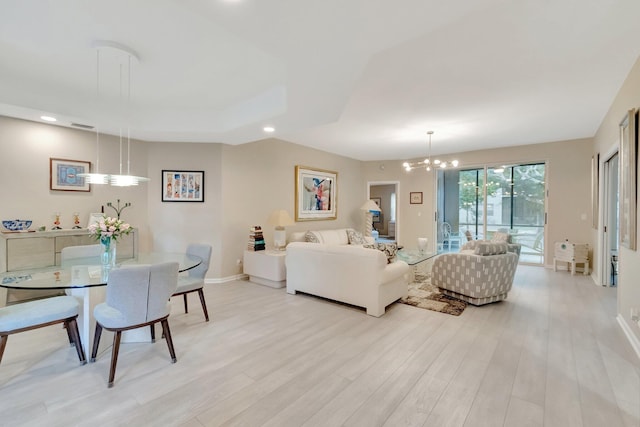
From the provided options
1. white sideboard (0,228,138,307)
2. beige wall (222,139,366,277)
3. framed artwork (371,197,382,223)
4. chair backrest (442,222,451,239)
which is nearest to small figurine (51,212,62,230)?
white sideboard (0,228,138,307)

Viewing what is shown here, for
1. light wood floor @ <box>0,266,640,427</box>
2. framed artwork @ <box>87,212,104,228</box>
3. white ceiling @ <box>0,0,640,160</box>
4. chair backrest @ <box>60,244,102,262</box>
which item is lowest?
light wood floor @ <box>0,266,640,427</box>

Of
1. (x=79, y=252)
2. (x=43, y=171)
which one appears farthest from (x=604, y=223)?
(x=43, y=171)

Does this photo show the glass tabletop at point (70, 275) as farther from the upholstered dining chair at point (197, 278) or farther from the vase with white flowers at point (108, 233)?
the upholstered dining chair at point (197, 278)

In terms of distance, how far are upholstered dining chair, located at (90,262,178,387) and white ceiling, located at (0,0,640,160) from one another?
1797 mm

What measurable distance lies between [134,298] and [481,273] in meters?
3.66

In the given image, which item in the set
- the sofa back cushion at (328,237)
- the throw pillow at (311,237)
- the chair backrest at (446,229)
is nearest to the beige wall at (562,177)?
the chair backrest at (446,229)

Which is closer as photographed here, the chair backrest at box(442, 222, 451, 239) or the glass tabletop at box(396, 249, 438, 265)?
the glass tabletop at box(396, 249, 438, 265)

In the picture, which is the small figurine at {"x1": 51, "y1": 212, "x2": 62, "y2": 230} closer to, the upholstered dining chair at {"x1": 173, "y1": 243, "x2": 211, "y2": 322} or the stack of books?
the upholstered dining chair at {"x1": 173, "y1": 243, "x2": 211, "y2": 322}

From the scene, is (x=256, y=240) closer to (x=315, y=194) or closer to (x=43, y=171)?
(x=315, y=194)

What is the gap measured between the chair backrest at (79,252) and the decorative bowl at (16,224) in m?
1.04

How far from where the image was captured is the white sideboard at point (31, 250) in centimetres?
336

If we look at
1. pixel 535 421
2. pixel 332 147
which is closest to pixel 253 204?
pixel 332 147

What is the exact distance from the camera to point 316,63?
226 cm

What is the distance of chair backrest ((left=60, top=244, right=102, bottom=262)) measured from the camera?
9.89 ft
